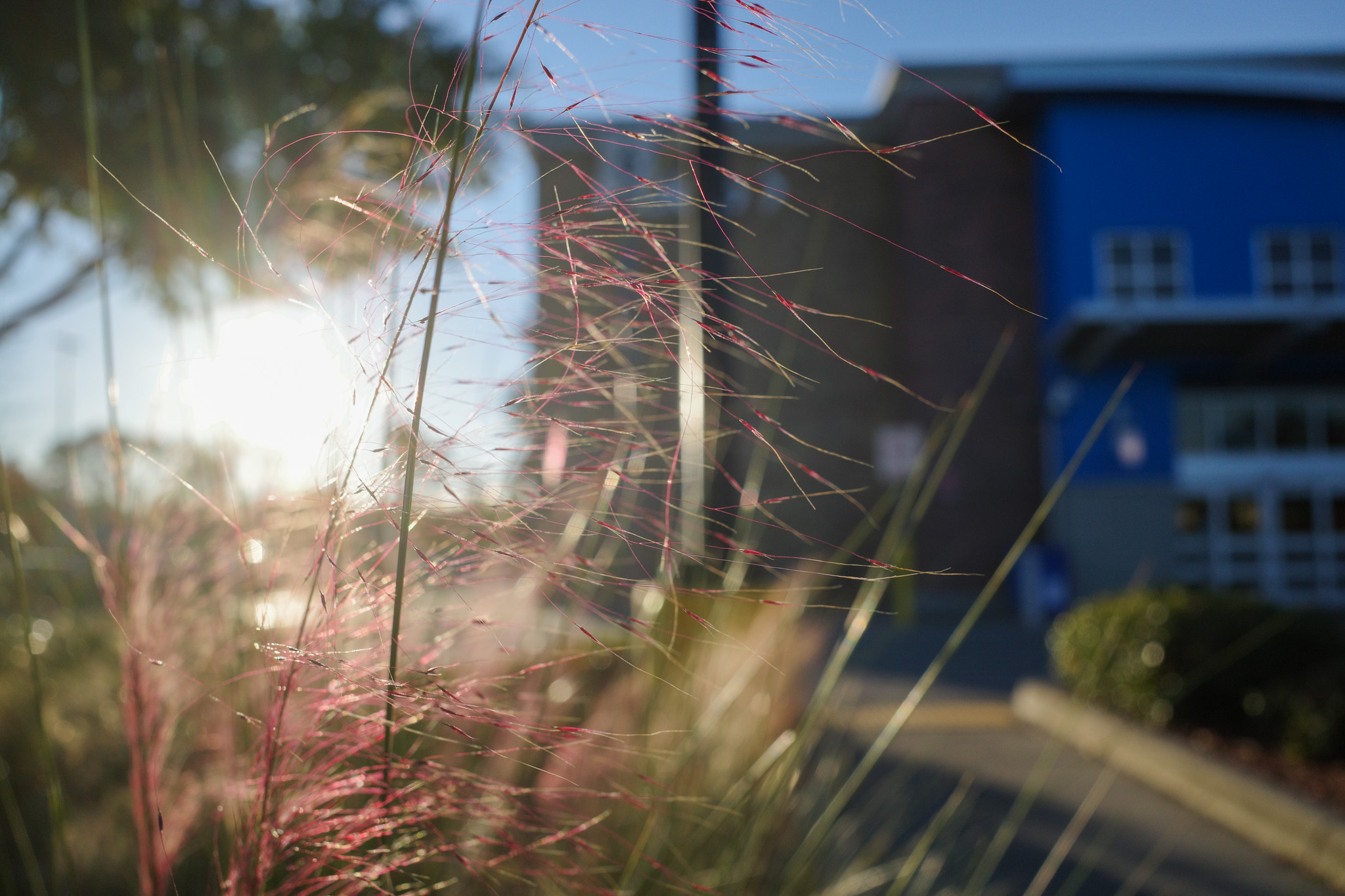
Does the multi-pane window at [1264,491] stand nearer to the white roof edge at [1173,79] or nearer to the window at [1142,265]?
the window at [1142,265]

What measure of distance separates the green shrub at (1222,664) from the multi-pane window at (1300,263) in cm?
1257

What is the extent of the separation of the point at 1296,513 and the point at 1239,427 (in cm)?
194

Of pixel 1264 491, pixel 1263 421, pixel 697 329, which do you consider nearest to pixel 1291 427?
pixel 1263 421

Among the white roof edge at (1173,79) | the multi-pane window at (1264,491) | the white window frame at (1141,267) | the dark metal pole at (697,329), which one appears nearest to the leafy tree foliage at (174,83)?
the dark metal pole at (697,329)

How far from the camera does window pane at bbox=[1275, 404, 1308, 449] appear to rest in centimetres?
1623

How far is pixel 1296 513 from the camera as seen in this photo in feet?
52.8

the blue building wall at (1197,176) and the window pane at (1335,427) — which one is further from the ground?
the blue building wall at (1197,176)

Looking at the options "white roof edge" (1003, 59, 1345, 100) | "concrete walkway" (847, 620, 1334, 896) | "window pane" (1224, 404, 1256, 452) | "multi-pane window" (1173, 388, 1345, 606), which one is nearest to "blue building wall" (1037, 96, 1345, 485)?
"white roof edge" (1003, 59, 1345, 100)

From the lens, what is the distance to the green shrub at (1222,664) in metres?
5.59

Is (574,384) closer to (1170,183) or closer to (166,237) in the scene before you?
(166,237)

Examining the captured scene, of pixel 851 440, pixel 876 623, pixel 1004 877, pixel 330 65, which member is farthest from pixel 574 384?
pixel 851 440

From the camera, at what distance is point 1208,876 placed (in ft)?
13.8

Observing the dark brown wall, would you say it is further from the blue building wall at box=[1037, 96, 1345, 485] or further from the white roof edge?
the white roof edge

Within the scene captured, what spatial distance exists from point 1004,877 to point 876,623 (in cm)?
1050
